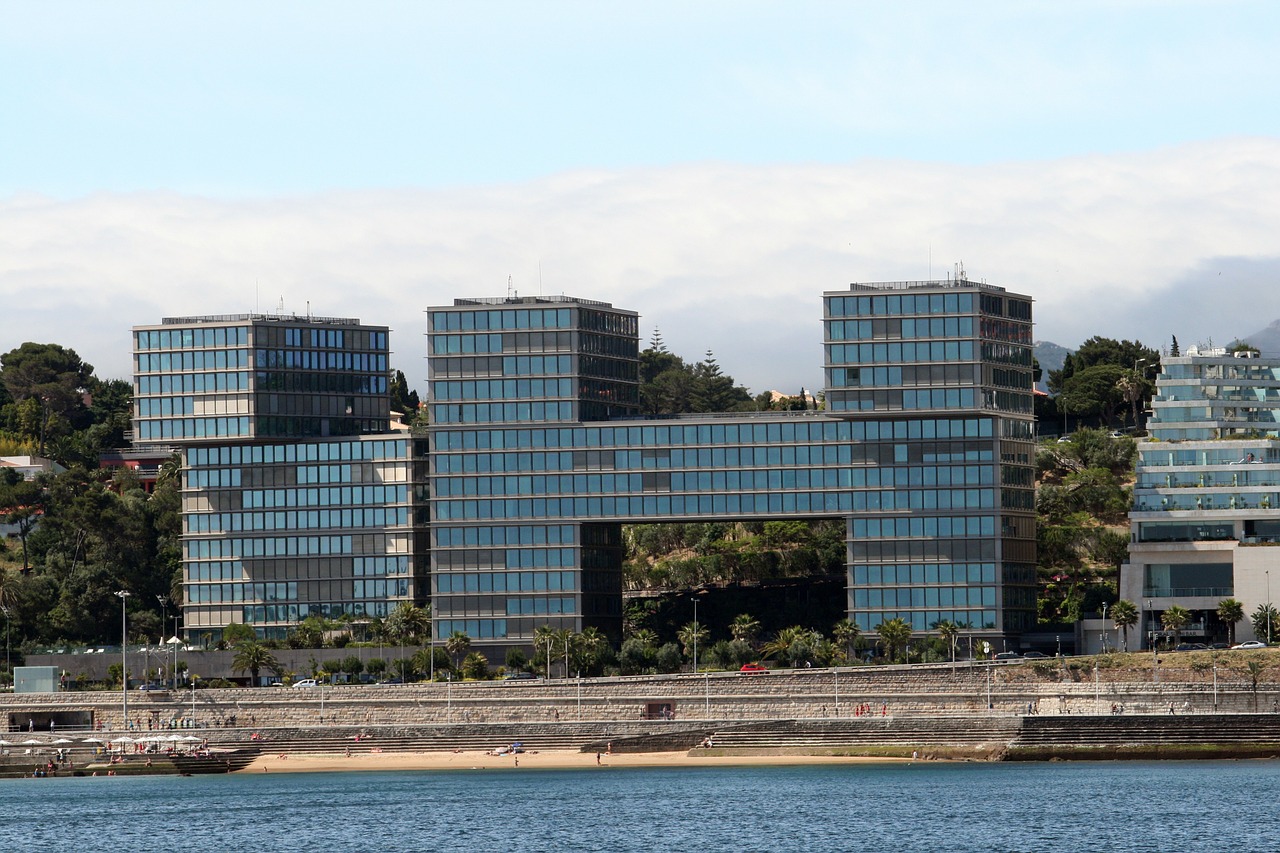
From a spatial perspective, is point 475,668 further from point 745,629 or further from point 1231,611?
point 1231,611

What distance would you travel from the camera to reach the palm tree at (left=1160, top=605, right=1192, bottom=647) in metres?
184

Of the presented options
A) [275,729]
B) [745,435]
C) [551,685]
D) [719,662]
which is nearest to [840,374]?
[745,435]

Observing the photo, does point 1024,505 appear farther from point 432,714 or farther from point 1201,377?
point 432,714

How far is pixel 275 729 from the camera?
571 ft

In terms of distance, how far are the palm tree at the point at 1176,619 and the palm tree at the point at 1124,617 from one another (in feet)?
8.01

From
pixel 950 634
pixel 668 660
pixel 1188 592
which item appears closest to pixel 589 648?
pixel 668 660

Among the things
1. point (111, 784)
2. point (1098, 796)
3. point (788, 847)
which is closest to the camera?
point (788, 847)

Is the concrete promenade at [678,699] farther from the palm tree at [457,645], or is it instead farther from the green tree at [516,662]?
the palm tree at [457,645]

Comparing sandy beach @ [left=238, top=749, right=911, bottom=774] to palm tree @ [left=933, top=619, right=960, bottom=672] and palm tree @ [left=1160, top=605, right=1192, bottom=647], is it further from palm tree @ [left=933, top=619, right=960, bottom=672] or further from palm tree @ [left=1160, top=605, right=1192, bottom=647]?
palm tree @ [left=1160, top=605, right=1192, bottom=647]

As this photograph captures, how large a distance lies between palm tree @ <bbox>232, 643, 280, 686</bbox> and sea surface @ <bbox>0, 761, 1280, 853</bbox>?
31018 mm

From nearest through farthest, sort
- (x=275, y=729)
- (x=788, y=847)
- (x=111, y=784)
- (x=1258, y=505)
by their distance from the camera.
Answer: (x=788, y=847)
(x=111, y=784)
(x=275, y=729)
(x=1258, y=505)

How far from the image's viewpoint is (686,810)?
13262 cm

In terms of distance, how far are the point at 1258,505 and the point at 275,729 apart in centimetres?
8135

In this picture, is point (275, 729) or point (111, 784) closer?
point (111, 784)
